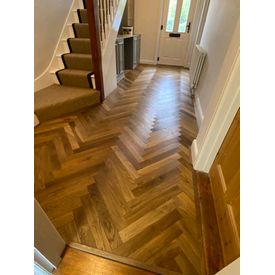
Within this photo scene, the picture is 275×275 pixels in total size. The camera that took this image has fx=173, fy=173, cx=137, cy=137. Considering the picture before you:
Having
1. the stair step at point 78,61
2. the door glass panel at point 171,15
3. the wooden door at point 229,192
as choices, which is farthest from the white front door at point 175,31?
the wooden door at point 229,192

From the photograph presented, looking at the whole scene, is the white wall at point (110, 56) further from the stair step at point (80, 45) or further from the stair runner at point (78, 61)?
the stair step at point (80, 45)

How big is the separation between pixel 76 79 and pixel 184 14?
144 inches

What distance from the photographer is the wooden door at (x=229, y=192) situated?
993mm

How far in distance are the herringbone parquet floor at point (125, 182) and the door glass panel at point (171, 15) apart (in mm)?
3312

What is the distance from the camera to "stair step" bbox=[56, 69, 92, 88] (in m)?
2.66

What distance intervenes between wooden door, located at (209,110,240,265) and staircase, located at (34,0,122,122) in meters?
1.98

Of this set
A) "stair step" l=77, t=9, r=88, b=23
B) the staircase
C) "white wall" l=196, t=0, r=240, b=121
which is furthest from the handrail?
"white wall" l=196, t=0, r=240, b=121

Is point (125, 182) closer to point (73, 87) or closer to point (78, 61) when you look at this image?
point (73, 87)

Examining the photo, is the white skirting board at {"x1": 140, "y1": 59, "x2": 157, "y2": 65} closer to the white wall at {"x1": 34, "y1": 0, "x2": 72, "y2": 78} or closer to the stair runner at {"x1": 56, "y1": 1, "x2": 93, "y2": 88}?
the stair runner at {"x1": 56, "y1": 1, "x2": 93, "y2": 88}

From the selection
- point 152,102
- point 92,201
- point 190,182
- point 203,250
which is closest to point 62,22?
point 152,102

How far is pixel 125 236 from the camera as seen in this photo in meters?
1.15
